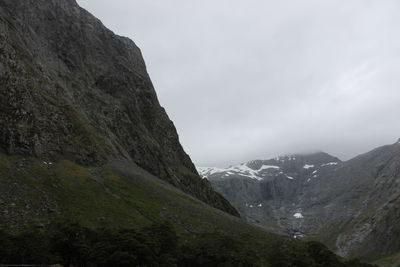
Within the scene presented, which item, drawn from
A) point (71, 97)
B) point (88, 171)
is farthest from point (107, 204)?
point (71, 97)

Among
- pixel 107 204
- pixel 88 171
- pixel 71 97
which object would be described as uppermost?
pixel 71 97

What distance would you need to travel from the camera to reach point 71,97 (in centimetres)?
15050

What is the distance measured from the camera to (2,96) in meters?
110

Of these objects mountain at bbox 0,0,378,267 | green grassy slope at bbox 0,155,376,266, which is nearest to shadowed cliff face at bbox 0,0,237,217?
mountain at bbox 0,0,378,267

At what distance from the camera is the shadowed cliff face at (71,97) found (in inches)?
4535

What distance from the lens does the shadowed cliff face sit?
11519cm

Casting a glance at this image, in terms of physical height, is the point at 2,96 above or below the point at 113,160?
above

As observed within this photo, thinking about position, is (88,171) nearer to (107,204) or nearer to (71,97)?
(107,204)

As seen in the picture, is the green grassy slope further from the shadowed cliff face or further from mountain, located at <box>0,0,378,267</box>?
the shadowed cliff face

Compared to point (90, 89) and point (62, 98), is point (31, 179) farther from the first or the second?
point (90, 89)

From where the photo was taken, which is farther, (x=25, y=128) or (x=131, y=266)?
(x=25, y=128)

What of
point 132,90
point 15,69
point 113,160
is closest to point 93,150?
point 113,160

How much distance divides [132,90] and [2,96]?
8572cm

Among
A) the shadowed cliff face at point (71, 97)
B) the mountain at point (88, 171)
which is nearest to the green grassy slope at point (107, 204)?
the mountain at point (88, 171)
